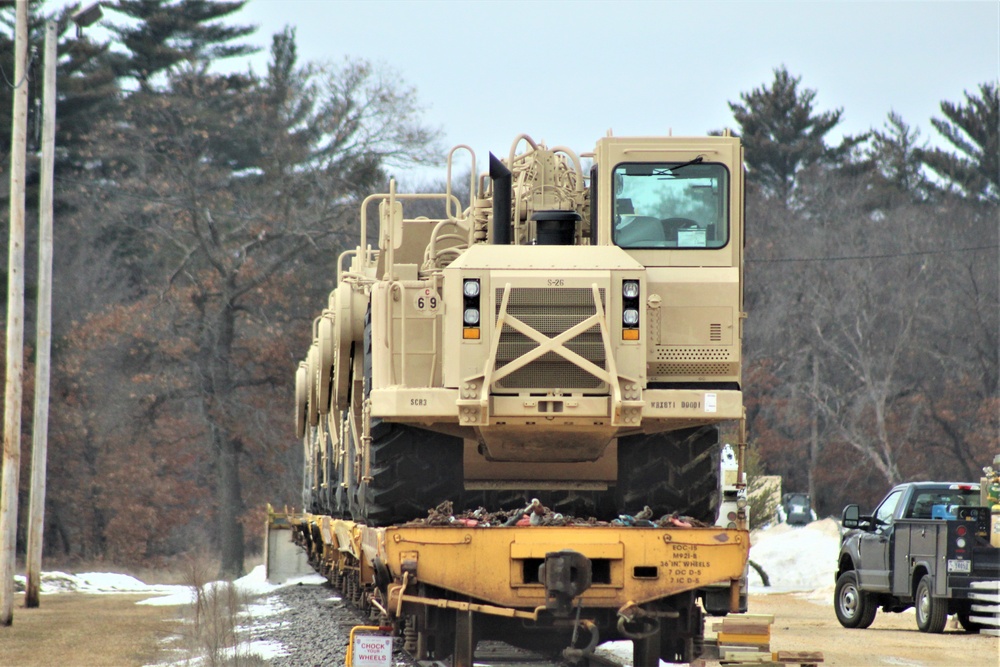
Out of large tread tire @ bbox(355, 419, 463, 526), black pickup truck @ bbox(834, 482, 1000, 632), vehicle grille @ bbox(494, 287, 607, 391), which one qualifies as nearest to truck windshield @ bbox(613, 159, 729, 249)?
vehicle grille @ bbox(494, 287, 607, 391)

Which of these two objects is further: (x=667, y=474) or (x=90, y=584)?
(x=90, y=584)

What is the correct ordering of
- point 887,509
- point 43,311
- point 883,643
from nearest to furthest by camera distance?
point 883,643, point 887,509, point 43,311

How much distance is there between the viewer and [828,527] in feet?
103

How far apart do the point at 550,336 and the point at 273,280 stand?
27.3 m

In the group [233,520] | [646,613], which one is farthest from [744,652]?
[233,520]

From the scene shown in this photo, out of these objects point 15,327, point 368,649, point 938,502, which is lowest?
point 368,649

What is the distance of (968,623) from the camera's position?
59.7ft

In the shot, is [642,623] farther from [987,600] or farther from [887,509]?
[887,509]

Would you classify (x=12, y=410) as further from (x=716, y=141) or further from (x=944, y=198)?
(x=944, y=198)

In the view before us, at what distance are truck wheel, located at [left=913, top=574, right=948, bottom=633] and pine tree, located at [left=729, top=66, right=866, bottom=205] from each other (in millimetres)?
47387

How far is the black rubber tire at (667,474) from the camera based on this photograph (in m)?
11.5

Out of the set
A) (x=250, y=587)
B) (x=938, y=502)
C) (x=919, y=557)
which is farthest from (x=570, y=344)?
(x=250, y=587)

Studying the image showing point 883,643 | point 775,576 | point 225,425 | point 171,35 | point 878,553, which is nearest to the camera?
point 883,643

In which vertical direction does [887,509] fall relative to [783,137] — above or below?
below
